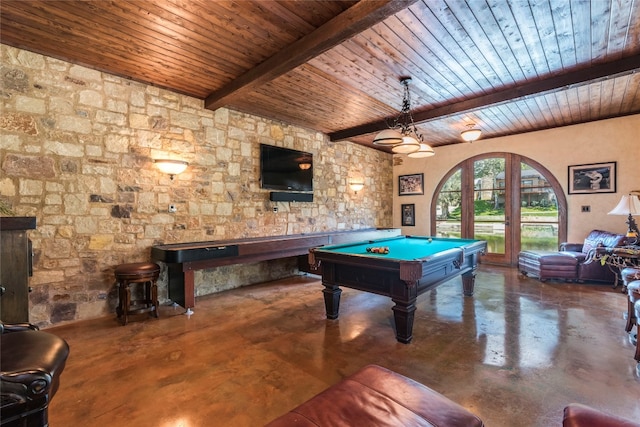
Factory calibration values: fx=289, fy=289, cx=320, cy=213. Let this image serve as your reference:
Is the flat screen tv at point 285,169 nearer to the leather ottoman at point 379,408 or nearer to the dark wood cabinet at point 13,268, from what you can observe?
the dark wood cabinet at point 13,268

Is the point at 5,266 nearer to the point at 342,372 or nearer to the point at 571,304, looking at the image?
the point at 342,372

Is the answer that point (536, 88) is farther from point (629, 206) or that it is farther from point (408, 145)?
point (629, 206)

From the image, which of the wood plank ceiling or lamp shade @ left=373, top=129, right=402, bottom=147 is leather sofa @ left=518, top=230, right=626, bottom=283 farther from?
lamp shade @ left=373, top=129, right=402, bottom=147

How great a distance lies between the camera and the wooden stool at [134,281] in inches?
128

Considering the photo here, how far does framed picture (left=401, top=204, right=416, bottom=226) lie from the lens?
7.93 m

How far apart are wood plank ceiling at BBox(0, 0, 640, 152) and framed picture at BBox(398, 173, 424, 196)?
3382 millimetres

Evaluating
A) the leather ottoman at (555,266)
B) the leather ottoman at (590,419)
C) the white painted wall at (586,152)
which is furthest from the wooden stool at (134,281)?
the white painted wall at (586,152)

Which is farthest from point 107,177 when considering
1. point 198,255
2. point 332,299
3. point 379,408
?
point 379,408

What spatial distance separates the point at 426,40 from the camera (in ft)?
9.33

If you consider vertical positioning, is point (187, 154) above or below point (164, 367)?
above

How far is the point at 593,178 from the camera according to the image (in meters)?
5.52

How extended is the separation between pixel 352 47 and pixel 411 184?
18.0 feet

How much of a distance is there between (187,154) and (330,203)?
312 centimetres

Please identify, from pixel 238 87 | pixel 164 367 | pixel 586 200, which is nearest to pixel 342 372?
pixel 164 367
